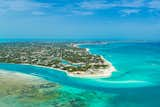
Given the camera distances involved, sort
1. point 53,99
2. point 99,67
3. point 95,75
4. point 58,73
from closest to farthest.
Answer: point 53,99 → point 95,75 → point 58,73 → point 99,67

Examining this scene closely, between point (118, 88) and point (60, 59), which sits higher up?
point (60, 59)

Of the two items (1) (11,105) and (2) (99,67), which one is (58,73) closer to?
(2) (99,67)

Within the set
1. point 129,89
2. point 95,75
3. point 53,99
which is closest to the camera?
point 53,99

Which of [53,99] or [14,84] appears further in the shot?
[14,84]

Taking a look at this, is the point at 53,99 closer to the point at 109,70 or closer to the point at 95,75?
the point at 95,75

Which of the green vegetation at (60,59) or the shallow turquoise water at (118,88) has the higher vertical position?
the green vegetation at (60,59)

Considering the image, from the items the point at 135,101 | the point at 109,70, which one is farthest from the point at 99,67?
the point at 135,101

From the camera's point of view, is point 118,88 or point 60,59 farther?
point 60,59

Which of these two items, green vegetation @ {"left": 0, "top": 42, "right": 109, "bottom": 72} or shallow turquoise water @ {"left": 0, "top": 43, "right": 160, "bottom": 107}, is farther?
green vegetation @ {"left": 0, "top": 42, "right": 109, "bottom": 72}

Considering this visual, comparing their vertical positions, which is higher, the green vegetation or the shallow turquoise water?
the green vegetation

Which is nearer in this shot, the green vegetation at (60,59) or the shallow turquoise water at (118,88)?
the shallow turquoise water at (118,88)
